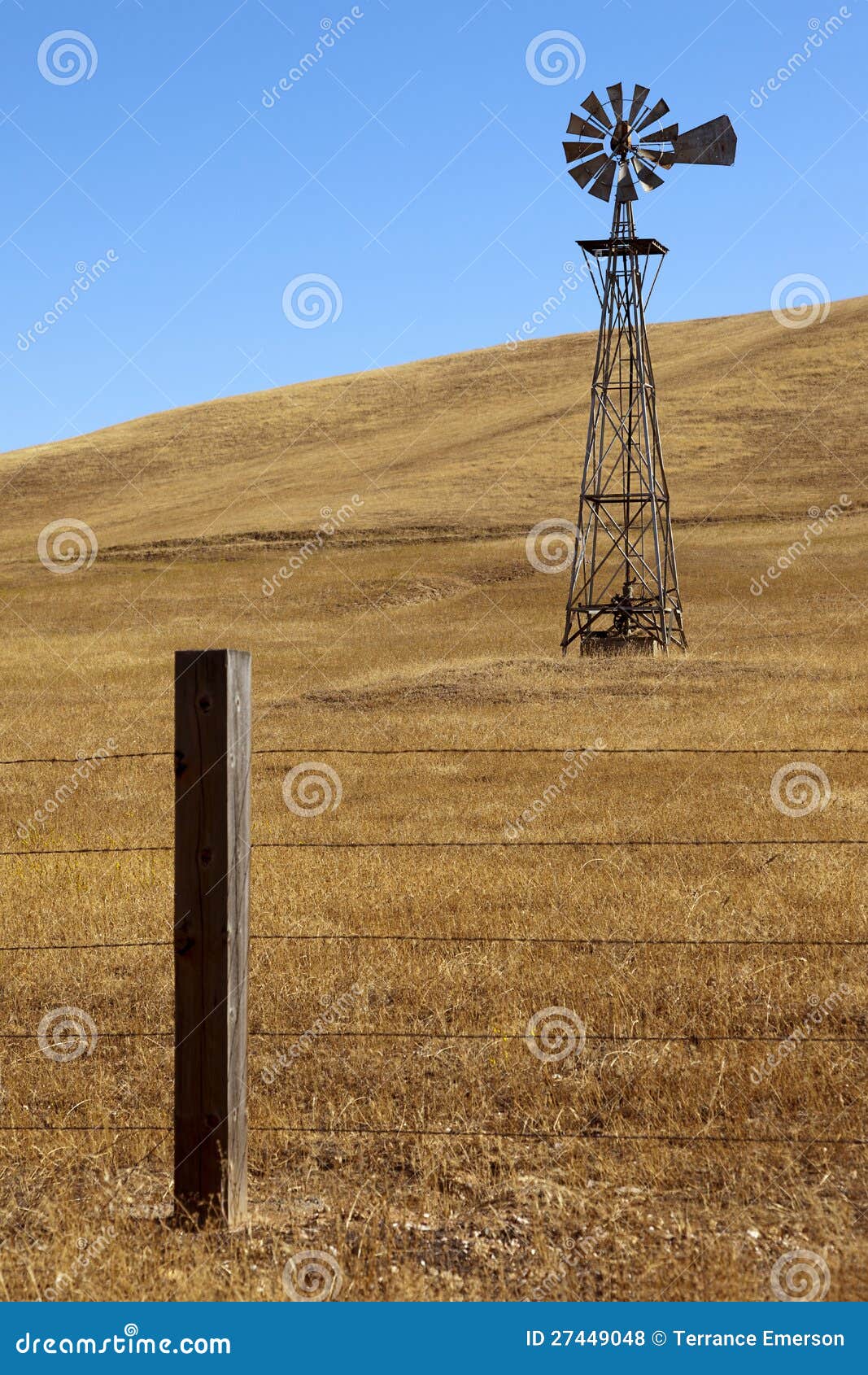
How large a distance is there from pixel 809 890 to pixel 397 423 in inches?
2828

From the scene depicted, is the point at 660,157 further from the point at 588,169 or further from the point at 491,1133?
the point at 491,1133

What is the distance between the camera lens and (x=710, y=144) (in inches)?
958

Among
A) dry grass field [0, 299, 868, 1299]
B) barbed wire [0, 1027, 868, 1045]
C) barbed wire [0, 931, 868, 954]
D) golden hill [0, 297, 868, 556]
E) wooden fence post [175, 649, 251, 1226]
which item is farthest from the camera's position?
golden hill [0, 297, 868, 556]

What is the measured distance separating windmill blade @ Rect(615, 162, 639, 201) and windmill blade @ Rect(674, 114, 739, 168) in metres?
0.96

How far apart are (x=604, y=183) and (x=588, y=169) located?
0.43 metres

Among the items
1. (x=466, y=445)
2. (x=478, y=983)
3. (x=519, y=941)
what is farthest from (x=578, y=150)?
(x=466, y=445)

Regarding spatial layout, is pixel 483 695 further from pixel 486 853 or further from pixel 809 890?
pixel 809 890

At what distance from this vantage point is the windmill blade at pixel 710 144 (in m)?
24.2

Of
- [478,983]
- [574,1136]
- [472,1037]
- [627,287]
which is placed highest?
[627,287]

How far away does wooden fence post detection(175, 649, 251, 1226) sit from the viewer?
421cm

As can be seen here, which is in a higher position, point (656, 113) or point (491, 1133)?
point (656, 113)

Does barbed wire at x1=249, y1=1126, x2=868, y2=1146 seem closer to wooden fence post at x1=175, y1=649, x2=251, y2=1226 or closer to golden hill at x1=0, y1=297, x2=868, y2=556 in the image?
wooden fence post at x1=175, y1=649, x2=251, y2=1226

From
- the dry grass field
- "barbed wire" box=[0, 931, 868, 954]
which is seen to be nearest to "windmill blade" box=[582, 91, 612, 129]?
the dry grass field

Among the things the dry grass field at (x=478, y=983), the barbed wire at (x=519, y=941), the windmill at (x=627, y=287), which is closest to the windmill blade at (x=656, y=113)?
the windmill at (x=627, y=287)
